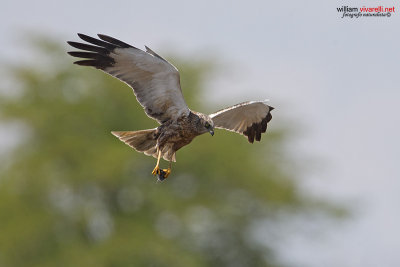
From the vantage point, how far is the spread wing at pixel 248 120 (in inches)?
496

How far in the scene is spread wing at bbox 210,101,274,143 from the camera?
41.3ft

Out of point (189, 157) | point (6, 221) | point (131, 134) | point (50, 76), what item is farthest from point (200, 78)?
point (131, 134)

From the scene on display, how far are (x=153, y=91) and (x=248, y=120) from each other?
1.59 meters

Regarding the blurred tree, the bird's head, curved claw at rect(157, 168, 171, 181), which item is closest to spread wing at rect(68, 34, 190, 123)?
the bird's head

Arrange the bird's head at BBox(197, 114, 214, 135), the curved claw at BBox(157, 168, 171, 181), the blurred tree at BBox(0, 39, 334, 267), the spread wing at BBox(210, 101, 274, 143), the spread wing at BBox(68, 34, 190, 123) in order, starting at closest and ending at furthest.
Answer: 1. the curved claw at BBox(157, 168, 171, 181)
2. the spread wing at BBox(68, 34, 190, 123)
3. the bird's head at BBox(197, 114, 214, 135)
4. the spread wing at BBox(210, 101, 274, 143)
5. the blurred tree at BBox(0, 39, 334, 267)

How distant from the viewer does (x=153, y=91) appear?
38.8 ft

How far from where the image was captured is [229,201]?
3612cm

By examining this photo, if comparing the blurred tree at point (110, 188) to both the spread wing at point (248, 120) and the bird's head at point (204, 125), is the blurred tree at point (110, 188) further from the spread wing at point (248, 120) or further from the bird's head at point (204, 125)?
the bird's head at point (204, 125)

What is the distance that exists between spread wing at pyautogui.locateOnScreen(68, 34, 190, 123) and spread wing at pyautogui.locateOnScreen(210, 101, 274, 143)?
37.2 inches

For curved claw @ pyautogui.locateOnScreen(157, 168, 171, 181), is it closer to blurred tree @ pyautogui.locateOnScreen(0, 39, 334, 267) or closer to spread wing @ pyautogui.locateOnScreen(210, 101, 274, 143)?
spread wing @ pyautogui.locateOnScreen(210, 101, 274, 143)

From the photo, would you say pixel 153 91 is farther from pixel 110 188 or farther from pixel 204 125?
pixel 110 188

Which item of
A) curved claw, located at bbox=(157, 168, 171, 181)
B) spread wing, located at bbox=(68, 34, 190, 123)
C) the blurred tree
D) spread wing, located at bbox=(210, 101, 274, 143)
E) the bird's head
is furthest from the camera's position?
the blurred tree

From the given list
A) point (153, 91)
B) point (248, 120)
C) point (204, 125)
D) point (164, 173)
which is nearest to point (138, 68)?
point (153, 91)

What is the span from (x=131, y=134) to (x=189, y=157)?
78.2 feet
